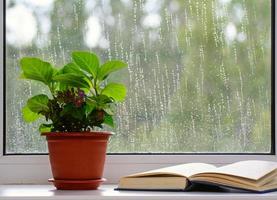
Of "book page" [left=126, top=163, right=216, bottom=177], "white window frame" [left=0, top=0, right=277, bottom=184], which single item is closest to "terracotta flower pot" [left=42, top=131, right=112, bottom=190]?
"book page" [left=126, top=163, right=216, bottom=177]

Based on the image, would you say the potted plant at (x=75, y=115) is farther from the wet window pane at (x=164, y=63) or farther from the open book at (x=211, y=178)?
the wet window pane at (x=164, y=63)

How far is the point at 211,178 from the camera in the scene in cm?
174

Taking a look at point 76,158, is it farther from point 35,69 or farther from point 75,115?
point 35,69

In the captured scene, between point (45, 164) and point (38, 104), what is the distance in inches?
11.5

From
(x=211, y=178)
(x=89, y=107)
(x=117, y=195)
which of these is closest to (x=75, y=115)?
(x=89, y=107)

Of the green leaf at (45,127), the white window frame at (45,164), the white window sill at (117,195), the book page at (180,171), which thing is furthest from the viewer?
the white window frame at (45,164)

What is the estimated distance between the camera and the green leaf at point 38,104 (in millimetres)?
1862

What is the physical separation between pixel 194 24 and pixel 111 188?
60cm

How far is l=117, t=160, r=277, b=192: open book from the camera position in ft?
5.69

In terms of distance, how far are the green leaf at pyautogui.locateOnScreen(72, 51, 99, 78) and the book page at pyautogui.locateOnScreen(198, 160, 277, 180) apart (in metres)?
0.42

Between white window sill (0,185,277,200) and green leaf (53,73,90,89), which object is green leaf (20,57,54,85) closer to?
green leaf (53,73,90,89)

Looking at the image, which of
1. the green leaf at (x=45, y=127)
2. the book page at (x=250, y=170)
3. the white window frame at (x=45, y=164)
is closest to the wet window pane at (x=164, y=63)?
the white window frame at (x=45, y=164)

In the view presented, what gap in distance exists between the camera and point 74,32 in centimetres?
215

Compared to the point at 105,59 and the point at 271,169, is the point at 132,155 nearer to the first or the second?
the point at 105,59
